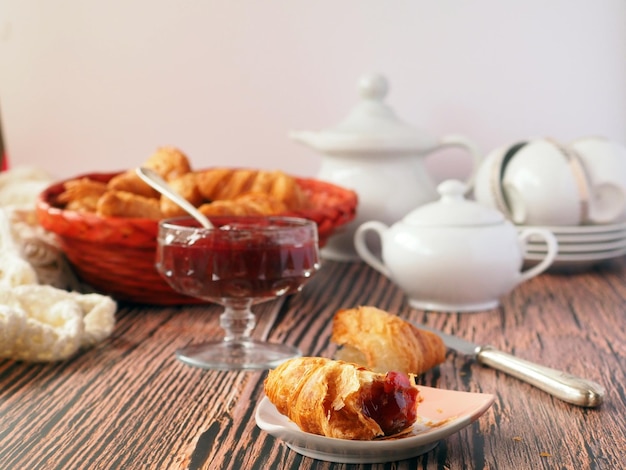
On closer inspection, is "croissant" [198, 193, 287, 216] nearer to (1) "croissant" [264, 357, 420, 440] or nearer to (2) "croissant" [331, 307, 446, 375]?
(2) "croissant" [331, 307, 446, 375]

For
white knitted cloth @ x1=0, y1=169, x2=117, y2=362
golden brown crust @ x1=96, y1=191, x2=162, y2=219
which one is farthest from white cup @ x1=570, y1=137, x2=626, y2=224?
white knitted cloth @ x1=0, y1=169, x2=117, y2=362

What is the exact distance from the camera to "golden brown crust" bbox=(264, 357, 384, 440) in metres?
0.67

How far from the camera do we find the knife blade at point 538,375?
0.82 metres

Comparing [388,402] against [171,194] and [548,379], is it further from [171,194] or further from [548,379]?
[171,194]

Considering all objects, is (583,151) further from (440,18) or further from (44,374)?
(44,374)

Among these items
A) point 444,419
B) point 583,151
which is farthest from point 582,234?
point 444,419

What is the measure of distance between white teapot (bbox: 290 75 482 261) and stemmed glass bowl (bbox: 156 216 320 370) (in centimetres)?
57

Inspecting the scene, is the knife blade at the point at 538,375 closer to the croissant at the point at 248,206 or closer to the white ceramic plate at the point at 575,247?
the croissant at the point at 248,206

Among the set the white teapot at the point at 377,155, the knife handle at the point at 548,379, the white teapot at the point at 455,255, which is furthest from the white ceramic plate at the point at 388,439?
the white teapot at the point at 377,155

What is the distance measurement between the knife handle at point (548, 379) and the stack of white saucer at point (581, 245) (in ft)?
1.86

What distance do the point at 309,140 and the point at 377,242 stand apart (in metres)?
0.25

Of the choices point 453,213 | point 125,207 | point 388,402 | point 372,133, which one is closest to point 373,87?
point 372,133

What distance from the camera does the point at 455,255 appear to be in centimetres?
123

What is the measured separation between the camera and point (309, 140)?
64.5 inches
